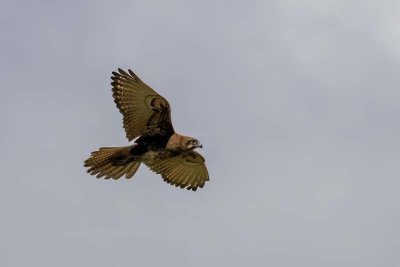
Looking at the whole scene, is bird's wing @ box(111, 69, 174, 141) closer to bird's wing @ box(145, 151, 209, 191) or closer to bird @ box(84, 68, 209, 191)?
bird @ box(84, 68, 209, 191)

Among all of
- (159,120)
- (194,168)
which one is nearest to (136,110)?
(159,120)

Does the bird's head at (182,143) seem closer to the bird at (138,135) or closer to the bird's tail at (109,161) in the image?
the bird at (138,135)

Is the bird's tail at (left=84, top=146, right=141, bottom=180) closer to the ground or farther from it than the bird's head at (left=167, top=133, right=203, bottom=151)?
closer to the ground

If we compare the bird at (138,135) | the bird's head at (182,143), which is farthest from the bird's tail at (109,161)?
the bird's head at (182,143)

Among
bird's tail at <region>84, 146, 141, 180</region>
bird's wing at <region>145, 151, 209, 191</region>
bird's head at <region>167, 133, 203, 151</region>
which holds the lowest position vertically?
bird's tail at <region>84, 146, 141, 180</region>

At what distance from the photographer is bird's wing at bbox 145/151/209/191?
3441 centimetres

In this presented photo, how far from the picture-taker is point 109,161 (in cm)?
3306

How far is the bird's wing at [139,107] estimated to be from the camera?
107 feet

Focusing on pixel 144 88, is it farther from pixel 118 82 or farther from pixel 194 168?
pixel 194 168

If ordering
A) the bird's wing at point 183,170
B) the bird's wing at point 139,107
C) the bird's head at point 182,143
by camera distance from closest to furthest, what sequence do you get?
1. the bird's wing at point 139,107
2. the bird's head at point 182,143
3. the bird's wing at point 183,170

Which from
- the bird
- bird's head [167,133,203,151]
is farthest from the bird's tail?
bird's head [167,133,203,151]

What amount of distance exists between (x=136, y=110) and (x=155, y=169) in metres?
2.47

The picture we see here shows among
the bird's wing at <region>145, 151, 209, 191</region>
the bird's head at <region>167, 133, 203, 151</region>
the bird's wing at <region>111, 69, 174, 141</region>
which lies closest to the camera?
the bird's wing at <region>111, 69, 174, 141</region>

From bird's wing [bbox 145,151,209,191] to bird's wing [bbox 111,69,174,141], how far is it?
142cm
